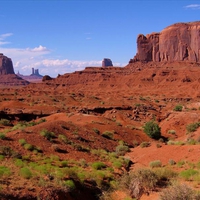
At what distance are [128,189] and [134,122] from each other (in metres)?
24.4

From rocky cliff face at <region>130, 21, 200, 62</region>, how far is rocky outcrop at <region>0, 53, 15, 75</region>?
85.2 metres

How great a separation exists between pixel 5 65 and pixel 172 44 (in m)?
100

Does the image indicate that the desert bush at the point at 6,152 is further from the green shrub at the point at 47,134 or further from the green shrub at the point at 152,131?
the green shrub at the point at 152,131

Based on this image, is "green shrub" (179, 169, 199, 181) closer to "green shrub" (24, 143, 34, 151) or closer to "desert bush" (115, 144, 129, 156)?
"desert bush" (115, 144, 129, 156)

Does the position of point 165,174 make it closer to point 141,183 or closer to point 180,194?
Result: point 141,183

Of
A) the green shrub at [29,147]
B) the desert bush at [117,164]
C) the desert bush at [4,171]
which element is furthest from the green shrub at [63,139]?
the desert bush at [4,171]

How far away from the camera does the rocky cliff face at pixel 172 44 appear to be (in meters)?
114

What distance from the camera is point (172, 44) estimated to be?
116 metres

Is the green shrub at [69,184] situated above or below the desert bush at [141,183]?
above

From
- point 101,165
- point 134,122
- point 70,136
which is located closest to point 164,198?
point 101,165

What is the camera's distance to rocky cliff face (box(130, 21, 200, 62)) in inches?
4469

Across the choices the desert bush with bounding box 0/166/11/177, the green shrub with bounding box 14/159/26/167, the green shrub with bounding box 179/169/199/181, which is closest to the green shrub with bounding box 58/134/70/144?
the green shrub with bounding box 14/159/26/167

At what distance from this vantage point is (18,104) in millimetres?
39719

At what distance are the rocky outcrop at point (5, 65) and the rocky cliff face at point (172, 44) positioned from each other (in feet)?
279
